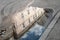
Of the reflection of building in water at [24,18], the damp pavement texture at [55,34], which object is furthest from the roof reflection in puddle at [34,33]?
the damp pavement texture at [55,34]

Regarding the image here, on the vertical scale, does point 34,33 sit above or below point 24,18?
below

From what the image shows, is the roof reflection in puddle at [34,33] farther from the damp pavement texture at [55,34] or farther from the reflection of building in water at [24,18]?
the damp pavement texture at [55,34]

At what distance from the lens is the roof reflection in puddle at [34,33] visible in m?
2.47

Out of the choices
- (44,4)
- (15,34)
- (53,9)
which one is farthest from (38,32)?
(44,4)

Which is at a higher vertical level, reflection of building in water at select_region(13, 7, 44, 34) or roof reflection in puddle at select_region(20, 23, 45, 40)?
reflection of building in water at select_region(13, 7, 44, 34)

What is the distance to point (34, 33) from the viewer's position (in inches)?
101

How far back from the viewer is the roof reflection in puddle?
2.47m

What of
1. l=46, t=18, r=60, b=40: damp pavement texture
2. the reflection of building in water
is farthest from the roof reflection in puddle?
l=46, t=18, r=60, b=40: damp pavement texture

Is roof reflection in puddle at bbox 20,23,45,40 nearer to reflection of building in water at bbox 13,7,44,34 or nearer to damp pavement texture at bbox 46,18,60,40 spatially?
reflection of building in water at bbox 13,7,44,34

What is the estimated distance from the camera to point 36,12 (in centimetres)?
294

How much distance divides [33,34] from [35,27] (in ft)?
0.81

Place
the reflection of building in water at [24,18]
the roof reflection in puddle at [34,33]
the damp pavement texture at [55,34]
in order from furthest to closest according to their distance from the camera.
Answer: the roof reflection in puddle at [34,33] → the reflection of building in water at [24,18] → the damp pavement texture at [55,34]

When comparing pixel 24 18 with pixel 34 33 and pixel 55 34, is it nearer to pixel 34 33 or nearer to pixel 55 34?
pixel 34 33

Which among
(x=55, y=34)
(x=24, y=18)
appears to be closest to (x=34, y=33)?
(x=24, y=18)
